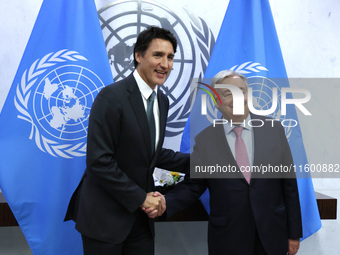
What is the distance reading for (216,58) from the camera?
88.8 inches

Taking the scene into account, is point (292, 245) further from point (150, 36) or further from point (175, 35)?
point (175, 35)

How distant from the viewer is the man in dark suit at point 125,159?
1.43m

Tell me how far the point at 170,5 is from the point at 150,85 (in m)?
1.21

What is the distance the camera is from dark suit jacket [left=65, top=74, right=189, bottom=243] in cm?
142

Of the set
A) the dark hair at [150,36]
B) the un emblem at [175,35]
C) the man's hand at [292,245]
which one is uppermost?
the un emblem at [175,35]

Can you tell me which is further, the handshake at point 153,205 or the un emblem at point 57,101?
the un emblem at point 57,101

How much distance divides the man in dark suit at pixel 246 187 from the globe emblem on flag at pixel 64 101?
778 mm

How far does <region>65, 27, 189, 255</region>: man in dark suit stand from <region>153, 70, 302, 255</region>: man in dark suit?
253 mm

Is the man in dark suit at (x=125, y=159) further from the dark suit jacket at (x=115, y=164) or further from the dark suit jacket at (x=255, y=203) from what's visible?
the dark suit jacket at (x=255, y=203)

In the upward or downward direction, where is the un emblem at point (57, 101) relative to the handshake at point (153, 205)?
upward

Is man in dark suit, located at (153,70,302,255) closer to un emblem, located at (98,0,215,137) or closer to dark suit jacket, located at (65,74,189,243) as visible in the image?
dark suit jacket, located at (65,74,189,243)

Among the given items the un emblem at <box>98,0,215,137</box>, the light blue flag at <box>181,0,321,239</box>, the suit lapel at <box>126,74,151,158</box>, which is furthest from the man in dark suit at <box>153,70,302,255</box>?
the un emblem at <box>98,0,215,137</box>

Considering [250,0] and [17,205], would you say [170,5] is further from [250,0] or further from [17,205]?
[17,205]

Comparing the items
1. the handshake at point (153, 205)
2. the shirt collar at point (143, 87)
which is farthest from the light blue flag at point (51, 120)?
the handshake at point (153, 205)
